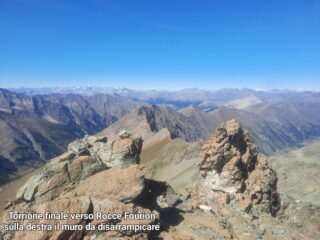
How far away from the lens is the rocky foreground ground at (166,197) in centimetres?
3272

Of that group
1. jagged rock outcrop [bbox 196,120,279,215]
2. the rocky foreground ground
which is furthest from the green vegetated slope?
the rocky foreground ground

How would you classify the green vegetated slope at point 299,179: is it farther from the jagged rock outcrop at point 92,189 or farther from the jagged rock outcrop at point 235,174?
the jagged rock outcrop at point 92,189

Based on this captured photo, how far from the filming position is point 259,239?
42.1 m

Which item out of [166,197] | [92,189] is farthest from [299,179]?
[92,189]

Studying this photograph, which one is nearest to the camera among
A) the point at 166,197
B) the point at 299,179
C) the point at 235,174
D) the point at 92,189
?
the point at 92,189

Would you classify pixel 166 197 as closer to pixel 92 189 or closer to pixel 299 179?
pixel 92 189

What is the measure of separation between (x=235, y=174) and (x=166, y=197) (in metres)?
12.1

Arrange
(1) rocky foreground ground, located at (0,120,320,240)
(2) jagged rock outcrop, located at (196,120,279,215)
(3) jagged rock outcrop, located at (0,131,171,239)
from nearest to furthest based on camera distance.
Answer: (3) jagged rock outcrop, located at (0,131,171,239)
(1) rocky foreground ground, located at (0,120,320,240)
(2) jagged rock outcrop, located at (196,120,279,215)

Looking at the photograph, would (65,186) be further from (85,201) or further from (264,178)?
(264,178)

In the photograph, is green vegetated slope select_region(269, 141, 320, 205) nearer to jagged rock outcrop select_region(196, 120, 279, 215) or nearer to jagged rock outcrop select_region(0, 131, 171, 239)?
jagged rock outcrop select_region(196, 120, 279, 215)

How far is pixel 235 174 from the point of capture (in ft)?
171

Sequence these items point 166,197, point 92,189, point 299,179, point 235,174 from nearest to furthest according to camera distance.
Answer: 1. point 92,189
2. point 166,197
3. point 235,174
4. point 299,179

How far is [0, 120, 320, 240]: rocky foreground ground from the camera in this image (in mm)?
32719

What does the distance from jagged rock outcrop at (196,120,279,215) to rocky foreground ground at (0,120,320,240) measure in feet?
0.42
